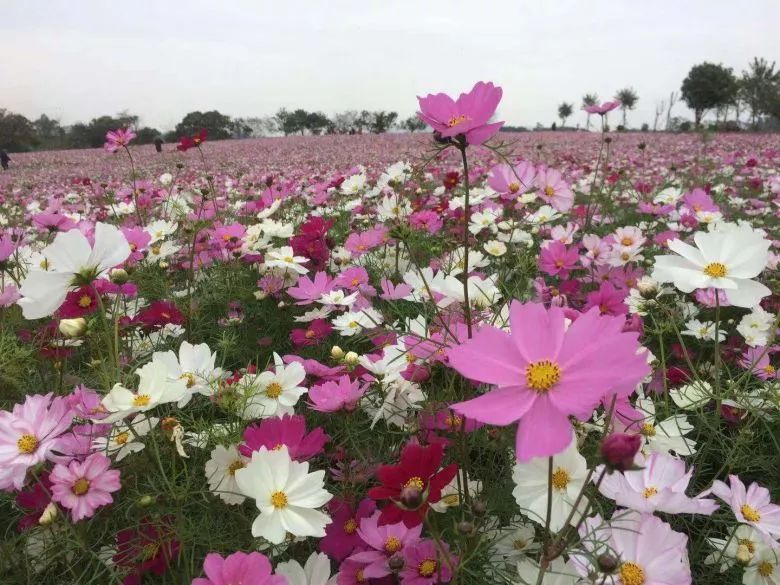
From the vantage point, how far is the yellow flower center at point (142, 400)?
0.65 metres

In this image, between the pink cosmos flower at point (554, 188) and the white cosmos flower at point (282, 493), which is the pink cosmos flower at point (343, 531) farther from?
the pink cosmos flower at point (554, 188)

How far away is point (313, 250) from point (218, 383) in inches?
25.2

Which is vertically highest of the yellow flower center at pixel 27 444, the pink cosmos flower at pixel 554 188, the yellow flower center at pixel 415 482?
the pink cosmos flower at pixel 554 188

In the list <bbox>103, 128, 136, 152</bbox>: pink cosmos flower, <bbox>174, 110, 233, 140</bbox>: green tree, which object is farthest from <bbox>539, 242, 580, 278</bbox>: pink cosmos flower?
<bbox>174, 110, 233, 140</bbox>: green tree

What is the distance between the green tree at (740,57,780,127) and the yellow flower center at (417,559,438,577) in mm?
26069

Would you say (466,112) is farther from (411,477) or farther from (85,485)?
(85,485)

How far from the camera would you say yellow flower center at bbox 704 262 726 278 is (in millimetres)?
710

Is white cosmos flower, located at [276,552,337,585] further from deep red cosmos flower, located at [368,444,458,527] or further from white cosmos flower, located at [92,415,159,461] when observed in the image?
white cosmos flower, located at [92,415,159,461]

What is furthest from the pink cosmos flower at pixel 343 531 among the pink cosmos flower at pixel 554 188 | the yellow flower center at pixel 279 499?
the pink cosmos flower at pixel 554 188

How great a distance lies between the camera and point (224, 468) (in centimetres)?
69

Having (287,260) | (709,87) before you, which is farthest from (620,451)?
(709,87)

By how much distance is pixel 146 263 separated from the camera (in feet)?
5.56

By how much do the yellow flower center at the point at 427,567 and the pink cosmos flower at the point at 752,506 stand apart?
0.34 meters

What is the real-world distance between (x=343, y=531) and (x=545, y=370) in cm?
39
